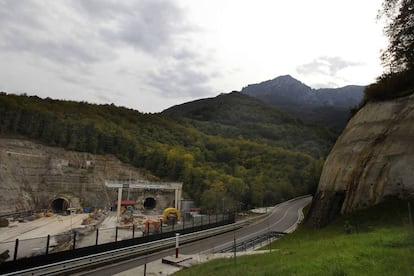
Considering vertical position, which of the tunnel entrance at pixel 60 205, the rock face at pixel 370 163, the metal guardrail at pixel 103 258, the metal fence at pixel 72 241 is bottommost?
the tunnel entrance at pixel 60 205

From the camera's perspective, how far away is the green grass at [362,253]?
297 inches

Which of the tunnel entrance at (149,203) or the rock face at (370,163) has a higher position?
the rock face at (370,163)

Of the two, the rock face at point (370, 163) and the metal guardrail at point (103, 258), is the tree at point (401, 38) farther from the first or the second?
the metal guardrail at point (103, 258)

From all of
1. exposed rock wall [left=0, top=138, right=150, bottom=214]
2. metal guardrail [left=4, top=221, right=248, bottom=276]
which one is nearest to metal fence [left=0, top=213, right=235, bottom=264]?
metal guardrail [left=4, top=221, right=248, bottom=276]

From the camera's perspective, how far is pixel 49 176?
72.0m

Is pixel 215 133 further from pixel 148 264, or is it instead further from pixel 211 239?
pixel 148 264

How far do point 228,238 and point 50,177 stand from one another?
57.7 m

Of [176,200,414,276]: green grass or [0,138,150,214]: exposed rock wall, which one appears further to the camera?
[0,138,150,214]: exposed rock wall

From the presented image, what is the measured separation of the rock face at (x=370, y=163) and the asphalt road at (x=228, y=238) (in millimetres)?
6419

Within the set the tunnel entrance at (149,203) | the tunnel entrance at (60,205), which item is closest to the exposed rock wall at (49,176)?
the tunnel entrance at (60,205)

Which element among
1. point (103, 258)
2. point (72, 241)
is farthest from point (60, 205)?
point (72, 241)

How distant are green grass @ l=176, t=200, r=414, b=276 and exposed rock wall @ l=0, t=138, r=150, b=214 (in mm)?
66246

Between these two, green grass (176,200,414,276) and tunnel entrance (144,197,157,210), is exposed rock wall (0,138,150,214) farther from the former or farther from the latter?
green grass (176,200,414,276)

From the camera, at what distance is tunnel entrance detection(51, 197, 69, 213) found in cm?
7006
